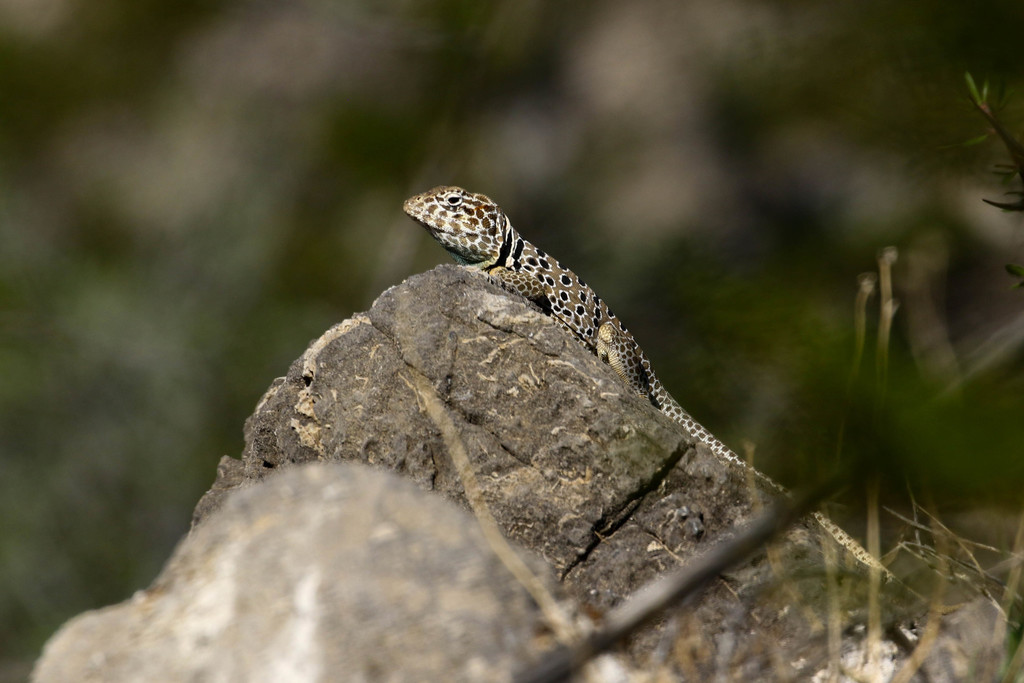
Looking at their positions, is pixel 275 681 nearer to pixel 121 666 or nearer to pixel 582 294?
pixel 121 666

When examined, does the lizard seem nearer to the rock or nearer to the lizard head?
the lizard head

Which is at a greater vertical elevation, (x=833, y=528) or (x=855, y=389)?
(x=855, y=389)

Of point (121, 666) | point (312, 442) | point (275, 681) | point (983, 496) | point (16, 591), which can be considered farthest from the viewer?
point (16, 591)

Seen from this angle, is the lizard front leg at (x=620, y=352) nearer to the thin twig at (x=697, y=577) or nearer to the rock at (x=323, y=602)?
the rock at (x=323, y=602)

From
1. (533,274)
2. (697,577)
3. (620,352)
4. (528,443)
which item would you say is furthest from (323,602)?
(533,274)

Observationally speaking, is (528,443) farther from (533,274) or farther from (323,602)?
(323,602)

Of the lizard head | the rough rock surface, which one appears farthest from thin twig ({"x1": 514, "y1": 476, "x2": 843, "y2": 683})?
the lizard head

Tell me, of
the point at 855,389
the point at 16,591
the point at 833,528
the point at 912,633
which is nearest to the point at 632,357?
the point at 833,528

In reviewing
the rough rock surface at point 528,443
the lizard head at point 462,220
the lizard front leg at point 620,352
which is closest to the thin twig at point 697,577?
the rough rock surface at point 528,443
